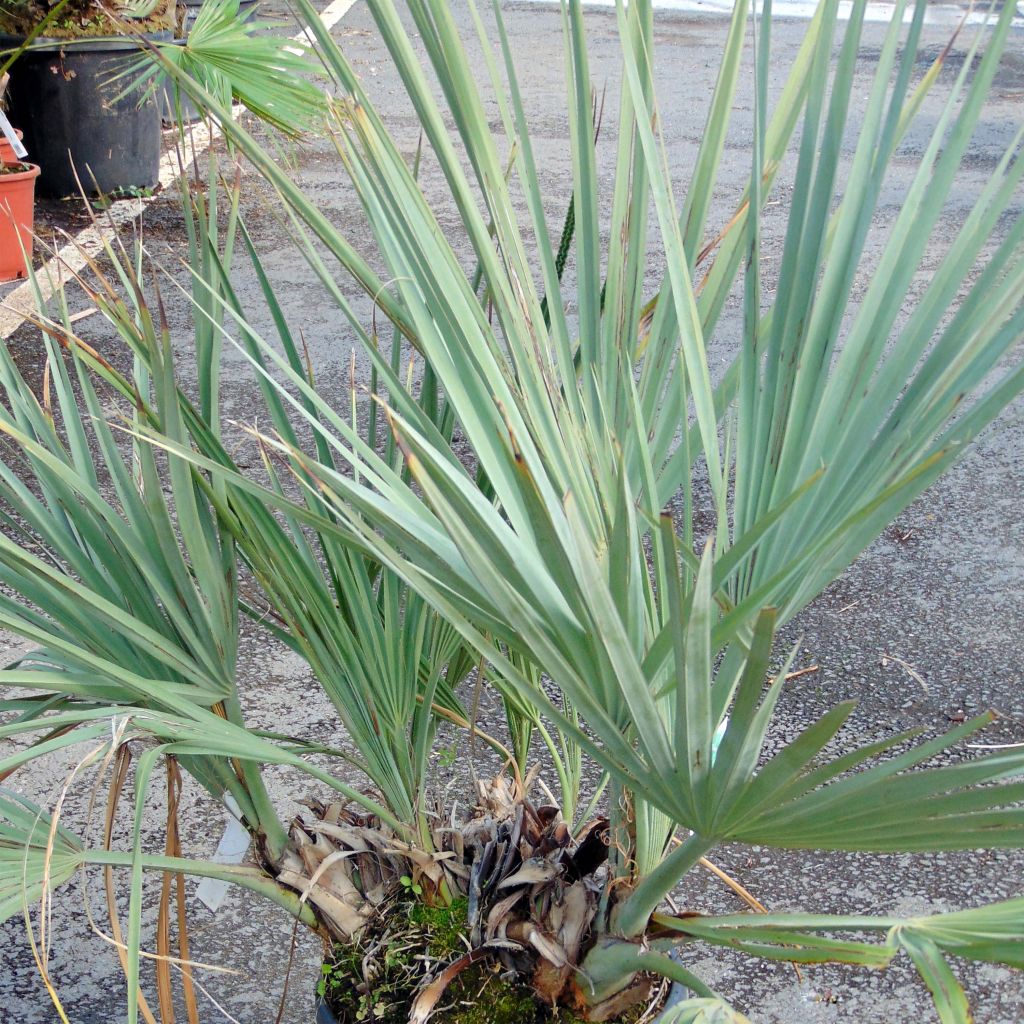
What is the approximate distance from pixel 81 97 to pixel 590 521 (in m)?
4.71

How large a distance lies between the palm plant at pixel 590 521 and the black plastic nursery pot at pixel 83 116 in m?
4.16

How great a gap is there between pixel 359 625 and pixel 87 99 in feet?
14.7

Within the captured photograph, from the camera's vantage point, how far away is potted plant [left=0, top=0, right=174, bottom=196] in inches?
184

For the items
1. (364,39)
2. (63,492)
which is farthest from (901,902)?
(364,39)

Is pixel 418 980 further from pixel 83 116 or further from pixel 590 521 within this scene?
pixel 83 116

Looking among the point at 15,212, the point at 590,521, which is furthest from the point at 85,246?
the point at 590,521

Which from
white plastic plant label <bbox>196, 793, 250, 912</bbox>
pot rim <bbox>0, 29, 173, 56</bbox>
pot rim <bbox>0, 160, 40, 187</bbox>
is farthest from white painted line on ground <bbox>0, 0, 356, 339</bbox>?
white plastic plant label <bbox>196, 793, 250, 912</bbox>

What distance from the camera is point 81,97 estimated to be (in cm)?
482

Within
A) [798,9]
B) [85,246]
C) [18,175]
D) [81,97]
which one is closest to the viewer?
[18,175]

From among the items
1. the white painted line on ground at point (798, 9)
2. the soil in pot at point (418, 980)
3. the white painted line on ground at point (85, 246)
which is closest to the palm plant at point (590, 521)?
the soil in pot at point (418, 980)

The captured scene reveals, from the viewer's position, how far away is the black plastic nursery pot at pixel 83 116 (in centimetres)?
477

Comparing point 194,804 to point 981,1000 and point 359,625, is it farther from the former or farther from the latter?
point 981,1000

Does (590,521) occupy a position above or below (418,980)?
above

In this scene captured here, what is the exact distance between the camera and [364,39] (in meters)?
7.86
